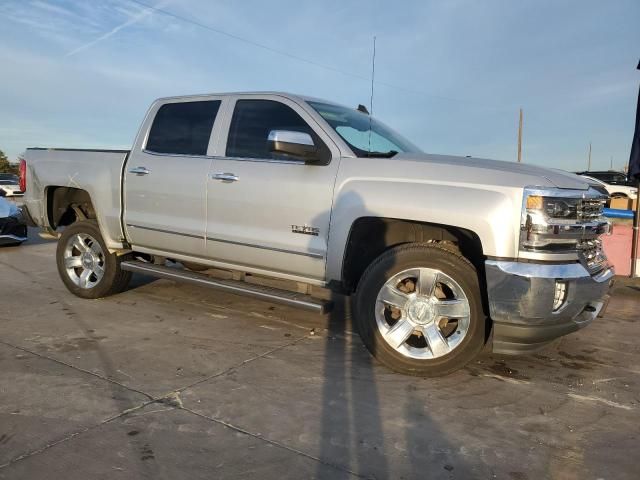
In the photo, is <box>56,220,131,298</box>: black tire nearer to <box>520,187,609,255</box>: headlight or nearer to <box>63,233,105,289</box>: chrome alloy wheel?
<box>63,233,105,289</box>: chrome alloy wheel

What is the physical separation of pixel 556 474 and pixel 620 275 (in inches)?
251

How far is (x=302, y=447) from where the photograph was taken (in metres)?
2.77

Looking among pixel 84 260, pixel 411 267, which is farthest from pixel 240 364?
pixel 84 260

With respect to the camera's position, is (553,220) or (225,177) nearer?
(553,220)

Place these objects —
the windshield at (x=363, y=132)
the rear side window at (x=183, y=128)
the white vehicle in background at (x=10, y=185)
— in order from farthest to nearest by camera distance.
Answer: the white vehicle in background at (x=10, y=185) → the rear side window at (x=183, y=128) → the windshield at (x=363, y=132)

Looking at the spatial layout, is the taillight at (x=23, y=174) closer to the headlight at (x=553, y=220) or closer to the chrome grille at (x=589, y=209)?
the headlight at (x=553, y=220)

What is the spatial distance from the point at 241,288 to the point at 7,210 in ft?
23.5

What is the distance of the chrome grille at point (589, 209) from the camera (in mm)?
3482

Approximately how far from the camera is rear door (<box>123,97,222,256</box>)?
188 inches

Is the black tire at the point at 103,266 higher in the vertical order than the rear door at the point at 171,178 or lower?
lower

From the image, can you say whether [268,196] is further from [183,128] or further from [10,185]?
[10,185]

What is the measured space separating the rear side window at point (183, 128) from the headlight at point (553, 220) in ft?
9.32

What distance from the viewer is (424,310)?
3.72 m

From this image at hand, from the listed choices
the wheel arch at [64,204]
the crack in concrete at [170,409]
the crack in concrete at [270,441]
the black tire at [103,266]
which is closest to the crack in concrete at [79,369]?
the crack in concrete at [170,409]
